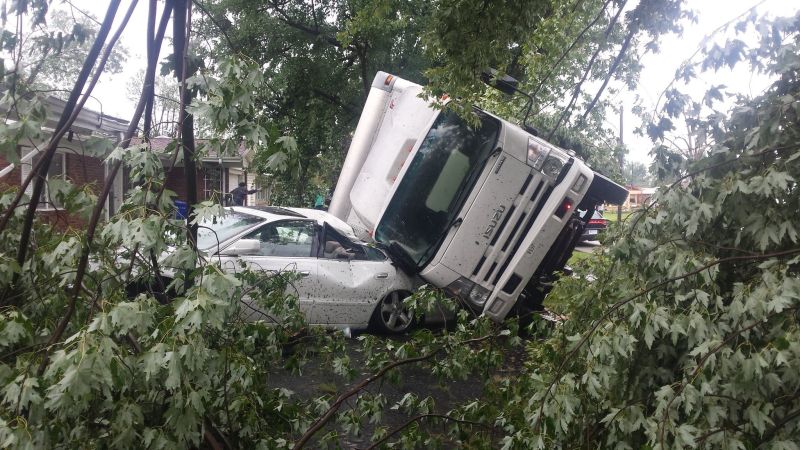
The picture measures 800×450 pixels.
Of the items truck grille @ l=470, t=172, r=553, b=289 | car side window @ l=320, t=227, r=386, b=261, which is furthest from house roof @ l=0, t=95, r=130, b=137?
truck grille @ l=470, t=172, r=553, b=289

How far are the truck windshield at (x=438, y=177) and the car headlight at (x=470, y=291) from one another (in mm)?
429

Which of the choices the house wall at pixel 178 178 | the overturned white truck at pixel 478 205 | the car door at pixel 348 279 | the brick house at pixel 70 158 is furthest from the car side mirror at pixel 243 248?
the overturned white truck at pixel 478 205

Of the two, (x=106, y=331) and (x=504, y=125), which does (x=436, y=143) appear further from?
(x=106, y=331)

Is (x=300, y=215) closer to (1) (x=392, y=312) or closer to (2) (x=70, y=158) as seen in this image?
(1) (x=392, y=312)

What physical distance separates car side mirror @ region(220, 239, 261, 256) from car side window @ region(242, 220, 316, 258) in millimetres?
239

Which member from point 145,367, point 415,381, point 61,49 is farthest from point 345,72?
point 145,367

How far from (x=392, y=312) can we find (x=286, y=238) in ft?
4.98

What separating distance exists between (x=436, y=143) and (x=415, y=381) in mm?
2728

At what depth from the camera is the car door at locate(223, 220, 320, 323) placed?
23.9 feet

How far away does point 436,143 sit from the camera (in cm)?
783

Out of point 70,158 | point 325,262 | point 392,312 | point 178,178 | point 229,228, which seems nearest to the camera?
point 178,178

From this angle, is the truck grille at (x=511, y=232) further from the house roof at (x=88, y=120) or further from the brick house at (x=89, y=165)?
the house roof at (x=88, y=120)

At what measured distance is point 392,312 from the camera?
8.06 meters

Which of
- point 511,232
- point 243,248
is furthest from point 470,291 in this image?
point 243,248
